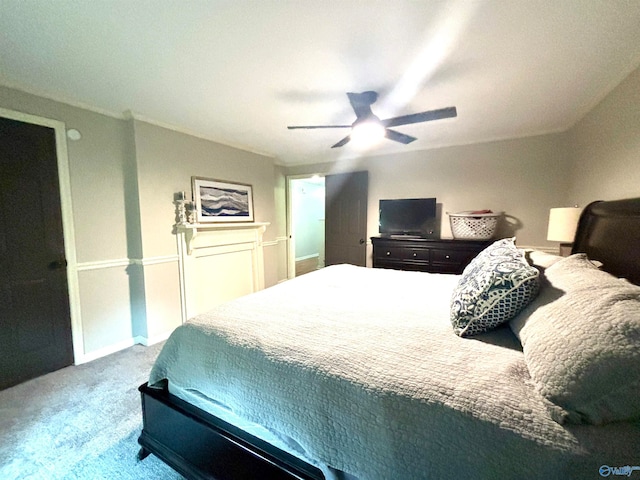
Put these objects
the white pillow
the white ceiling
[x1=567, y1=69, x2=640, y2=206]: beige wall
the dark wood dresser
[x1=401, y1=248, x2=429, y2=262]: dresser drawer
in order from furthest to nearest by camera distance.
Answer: [x1=401, y1=248, x2=429, y2=262]: dresser drawer, the dark wood dresser, [x1=567, y1=69, x2=640, y2=206]: beige wall, the white ceiling, the white pillow

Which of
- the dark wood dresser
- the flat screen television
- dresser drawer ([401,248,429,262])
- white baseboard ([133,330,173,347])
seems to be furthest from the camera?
the flat screen television

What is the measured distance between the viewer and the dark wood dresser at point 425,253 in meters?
3.28

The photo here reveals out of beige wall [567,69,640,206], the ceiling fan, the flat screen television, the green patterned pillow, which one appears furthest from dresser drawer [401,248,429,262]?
the green patterned pillow

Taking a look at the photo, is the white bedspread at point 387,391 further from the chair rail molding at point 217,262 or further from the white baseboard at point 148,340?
the chair rail molding at point 217,262

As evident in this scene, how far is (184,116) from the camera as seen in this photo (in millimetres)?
2693

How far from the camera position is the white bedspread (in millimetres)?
668

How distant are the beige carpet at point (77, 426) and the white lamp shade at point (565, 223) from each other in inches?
124

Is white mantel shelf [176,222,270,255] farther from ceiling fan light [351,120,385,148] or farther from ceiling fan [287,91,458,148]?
ceiling fan light [351,120,385,148]

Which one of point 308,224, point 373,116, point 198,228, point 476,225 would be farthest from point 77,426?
point 308,224

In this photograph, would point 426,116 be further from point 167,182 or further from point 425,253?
point 167,182

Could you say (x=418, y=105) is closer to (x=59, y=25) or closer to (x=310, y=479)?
(x=59, y=25)

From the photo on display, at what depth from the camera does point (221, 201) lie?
348 centimetres

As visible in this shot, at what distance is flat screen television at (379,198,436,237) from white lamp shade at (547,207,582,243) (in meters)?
1.40

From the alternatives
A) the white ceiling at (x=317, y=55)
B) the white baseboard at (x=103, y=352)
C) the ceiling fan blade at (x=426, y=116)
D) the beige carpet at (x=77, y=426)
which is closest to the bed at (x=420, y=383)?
the beige carpet at (x=77, y=426)
